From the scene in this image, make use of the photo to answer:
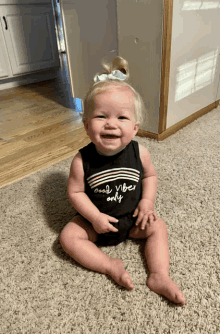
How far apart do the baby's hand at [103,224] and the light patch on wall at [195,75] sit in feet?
2.67

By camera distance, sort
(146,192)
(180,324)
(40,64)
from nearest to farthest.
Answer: (180,324) < (146,192) < (40,64)

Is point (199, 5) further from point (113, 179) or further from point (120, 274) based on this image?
point (120, 274)

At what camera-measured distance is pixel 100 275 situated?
61 centimetres

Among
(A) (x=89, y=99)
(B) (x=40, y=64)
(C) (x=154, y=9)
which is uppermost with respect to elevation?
(C) (x=154, y=9)

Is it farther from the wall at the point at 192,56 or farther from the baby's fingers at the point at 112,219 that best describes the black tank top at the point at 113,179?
the wall at the point at 192,56

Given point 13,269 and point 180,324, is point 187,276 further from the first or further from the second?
point 13,269

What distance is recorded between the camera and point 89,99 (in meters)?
0.62

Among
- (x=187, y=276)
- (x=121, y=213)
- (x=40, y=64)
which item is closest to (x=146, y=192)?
(x=121, y=213)

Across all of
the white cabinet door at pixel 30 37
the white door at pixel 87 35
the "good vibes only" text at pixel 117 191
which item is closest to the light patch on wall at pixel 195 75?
the white door at pixel 87 35

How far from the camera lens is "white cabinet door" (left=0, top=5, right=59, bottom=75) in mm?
2320

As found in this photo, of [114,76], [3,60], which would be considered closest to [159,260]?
[114,76]

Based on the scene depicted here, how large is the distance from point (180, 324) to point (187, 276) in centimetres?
11

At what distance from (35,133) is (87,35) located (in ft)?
1.98

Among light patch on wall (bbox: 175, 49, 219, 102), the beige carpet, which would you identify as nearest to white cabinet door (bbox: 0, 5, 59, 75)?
light patch on wall (bbox: 175, 49, 219, 102)
